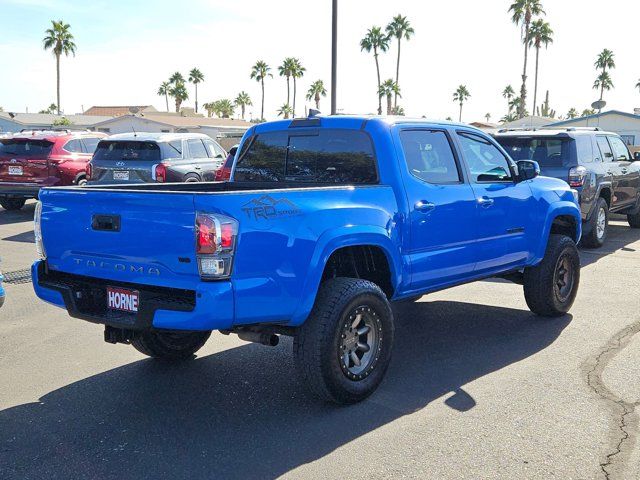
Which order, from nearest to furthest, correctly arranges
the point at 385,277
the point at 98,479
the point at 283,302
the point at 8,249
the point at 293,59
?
1. the point at 98,479
2. the point at 283,302
3. the point at 385,277
4. the point at 8,249
5. the point at 293,59

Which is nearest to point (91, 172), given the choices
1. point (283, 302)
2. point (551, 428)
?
point (283, 302)

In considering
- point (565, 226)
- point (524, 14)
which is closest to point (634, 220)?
point (565, 226)

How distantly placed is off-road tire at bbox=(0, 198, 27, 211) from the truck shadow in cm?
1182

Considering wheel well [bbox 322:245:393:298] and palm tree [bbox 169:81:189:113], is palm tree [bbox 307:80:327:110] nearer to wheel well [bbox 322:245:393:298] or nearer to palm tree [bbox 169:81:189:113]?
palm tree [bbox 169:81:189:113]

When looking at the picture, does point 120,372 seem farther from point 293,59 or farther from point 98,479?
point 293,59

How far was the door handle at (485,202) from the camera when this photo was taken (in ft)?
18.4

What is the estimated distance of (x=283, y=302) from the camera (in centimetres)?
396

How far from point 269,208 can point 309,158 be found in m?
1.54

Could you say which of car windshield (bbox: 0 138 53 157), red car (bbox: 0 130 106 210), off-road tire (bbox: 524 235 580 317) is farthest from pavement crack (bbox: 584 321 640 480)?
car windshield (bbox: 0 138 53 157)

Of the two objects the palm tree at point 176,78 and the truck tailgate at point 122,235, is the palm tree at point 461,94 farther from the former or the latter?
the truck tailgate at point 122,235

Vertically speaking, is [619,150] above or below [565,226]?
above

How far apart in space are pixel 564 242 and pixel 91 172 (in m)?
9.49

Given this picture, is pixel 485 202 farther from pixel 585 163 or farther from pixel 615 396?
pixel 585 163

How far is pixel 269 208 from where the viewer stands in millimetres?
3908
